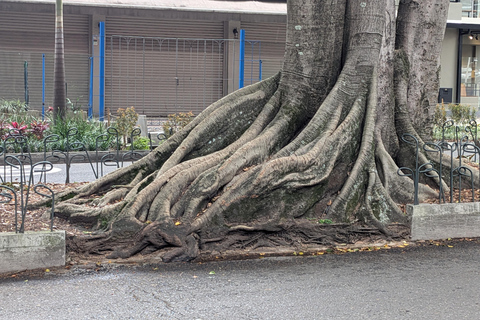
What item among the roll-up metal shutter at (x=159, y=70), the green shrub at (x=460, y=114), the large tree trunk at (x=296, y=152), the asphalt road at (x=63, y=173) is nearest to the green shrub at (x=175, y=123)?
the asphalt road at (x=63, y=173)

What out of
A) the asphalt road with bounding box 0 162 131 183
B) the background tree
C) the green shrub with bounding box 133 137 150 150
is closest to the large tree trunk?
the asphalt road with bounding box 0 162 131 183

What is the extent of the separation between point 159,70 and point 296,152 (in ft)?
67.5

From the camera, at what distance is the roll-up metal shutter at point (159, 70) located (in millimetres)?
26578

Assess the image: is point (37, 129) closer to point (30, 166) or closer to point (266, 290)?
point (30, 166)

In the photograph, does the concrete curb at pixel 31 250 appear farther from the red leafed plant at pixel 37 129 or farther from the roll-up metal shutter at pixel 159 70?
the roll-up metal shutter at pixel 159 70

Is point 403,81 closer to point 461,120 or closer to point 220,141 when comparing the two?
point 220,141

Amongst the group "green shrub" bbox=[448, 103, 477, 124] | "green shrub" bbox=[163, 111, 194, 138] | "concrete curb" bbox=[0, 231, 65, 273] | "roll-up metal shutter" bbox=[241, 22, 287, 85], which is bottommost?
"concrete curb" bbox=[0, 231, 65, 273]

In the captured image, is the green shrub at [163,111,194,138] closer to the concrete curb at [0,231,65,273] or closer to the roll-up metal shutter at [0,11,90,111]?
the roll-up metal shutter at [0,11,90,111]

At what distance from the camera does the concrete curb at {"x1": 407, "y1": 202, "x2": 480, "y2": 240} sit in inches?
278

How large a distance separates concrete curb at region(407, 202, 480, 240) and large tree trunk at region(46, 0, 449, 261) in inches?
9.2

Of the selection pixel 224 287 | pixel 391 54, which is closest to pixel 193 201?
pixel 224 287

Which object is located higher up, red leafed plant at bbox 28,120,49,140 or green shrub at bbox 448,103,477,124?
green shrub at bbox 448,103,477,124

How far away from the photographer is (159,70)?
27.2 metres

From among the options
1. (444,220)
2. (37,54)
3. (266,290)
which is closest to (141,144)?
(444,220)
